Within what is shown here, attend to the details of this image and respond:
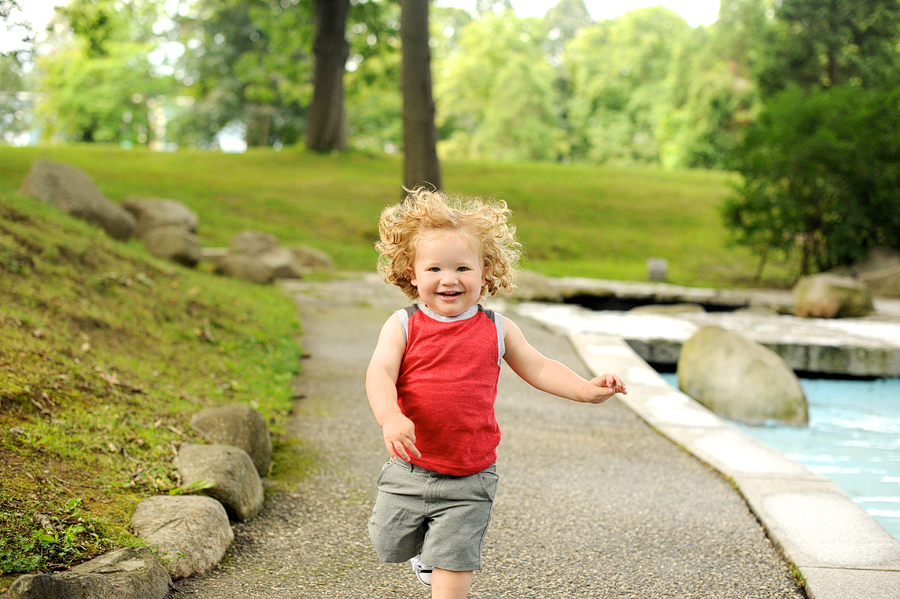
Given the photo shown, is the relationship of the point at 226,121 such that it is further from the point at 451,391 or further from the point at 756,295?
the point at 451,391

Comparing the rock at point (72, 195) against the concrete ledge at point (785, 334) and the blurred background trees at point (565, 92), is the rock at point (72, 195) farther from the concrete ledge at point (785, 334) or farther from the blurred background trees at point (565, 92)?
the concrete ledge at point (785, 334)

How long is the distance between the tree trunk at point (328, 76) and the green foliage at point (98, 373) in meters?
19.0

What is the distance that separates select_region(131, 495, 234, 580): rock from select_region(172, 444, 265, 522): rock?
12cm

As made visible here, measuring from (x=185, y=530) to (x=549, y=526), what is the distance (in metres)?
1.60

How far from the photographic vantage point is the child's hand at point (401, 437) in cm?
209

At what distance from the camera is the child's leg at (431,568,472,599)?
2.29m

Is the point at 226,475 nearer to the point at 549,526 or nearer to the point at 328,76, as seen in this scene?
the point at 549,526

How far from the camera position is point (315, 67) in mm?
25953

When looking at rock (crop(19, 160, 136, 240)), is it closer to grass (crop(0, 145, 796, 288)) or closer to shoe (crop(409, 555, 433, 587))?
grass (crop(0, 145, 796, 288))

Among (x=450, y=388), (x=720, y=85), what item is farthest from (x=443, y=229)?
(x=720, y=85)

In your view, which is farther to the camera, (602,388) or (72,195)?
(72,195)

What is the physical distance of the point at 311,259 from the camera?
1448 cm

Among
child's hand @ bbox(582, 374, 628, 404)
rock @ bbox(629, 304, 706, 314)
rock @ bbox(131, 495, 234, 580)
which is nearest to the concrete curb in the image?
child's hand @ bbox(582, 374, 628, 404)

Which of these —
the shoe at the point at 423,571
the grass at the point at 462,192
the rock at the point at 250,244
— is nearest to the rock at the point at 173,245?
the rock at the point at 250,244
